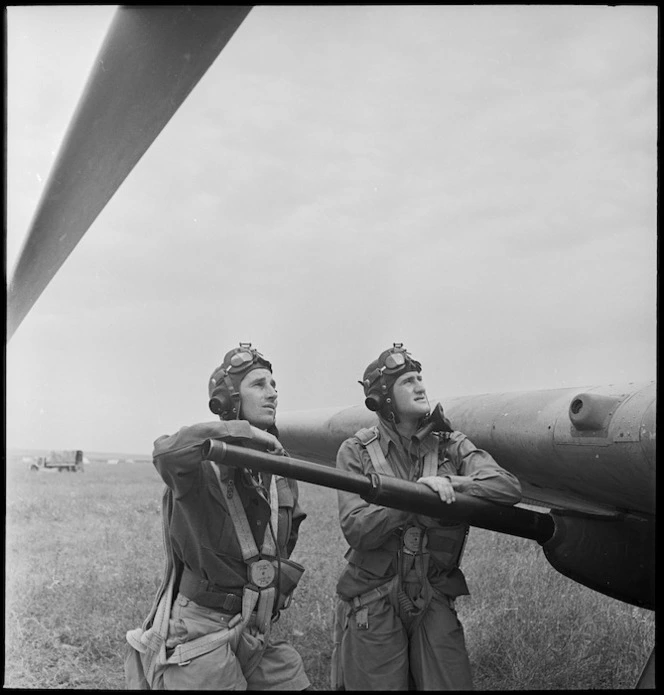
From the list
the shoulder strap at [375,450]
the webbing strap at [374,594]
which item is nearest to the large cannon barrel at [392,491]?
the shoulder strap at [375,450]

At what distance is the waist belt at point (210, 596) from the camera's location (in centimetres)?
318

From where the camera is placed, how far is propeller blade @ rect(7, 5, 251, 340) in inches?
78.9

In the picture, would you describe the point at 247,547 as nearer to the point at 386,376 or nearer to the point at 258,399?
the point at 258,399

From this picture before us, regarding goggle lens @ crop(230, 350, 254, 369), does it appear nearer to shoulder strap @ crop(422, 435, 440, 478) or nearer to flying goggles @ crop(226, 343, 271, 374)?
flying goggles @ crop(226, 343, 271, 374)

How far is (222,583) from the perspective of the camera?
10.5 feet

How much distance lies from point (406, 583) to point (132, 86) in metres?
2.25

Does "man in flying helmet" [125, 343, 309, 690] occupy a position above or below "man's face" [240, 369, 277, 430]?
below

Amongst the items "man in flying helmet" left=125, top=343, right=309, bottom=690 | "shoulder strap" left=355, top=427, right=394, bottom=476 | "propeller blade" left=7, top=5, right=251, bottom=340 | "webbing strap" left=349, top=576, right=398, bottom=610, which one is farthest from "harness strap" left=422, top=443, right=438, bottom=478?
"propeller blade" left=7, top=5, right=251, bottom=340

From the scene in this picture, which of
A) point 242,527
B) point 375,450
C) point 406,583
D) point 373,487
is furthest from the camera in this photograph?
point 375,450

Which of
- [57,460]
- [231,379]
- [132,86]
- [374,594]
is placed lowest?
[374,594]

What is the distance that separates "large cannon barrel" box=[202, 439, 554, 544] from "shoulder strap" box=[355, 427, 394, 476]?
251 millimetres

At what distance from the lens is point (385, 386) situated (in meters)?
3.54

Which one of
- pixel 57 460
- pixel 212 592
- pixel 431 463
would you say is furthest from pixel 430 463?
pixel 57 460

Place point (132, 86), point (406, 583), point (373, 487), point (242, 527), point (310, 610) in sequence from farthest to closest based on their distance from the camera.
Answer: point (310, 610)
point (406, 583)
point (242, 527)
point (373, 487)
point (132, 86)
